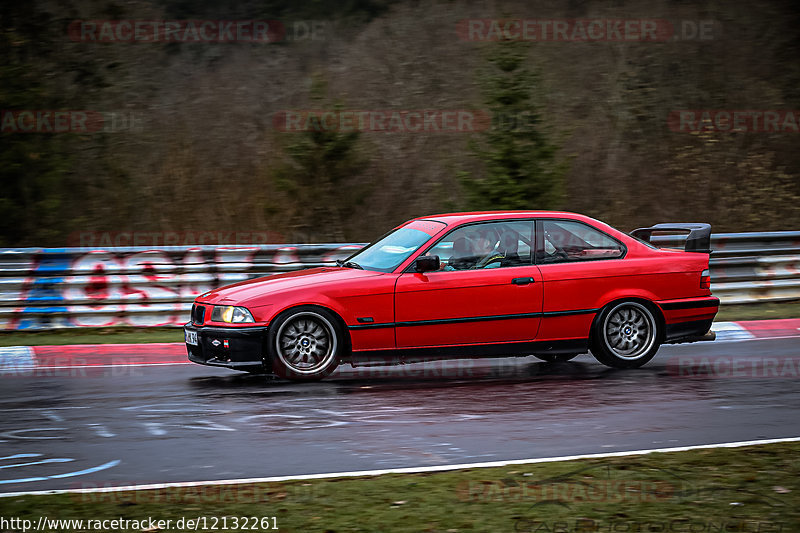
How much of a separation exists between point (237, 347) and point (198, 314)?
2.54 ft

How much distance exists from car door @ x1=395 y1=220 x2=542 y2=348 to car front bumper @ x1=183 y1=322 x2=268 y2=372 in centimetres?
127

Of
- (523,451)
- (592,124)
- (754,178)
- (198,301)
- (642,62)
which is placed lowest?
(523,451)

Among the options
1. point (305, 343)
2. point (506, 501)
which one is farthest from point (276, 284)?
point (506, 501)

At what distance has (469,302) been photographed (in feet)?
29.9

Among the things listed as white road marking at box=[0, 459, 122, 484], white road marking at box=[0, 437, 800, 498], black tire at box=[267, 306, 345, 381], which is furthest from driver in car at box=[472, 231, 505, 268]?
white road marking at box=[0, 459, 122, 484]

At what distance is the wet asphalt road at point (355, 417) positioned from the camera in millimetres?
6078

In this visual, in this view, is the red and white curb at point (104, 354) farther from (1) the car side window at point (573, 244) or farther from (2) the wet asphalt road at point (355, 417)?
(1) the car side window at point (573, 244)

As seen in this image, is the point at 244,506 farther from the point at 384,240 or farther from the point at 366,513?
the point at 384,240

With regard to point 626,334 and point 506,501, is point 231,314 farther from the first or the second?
point 506,501

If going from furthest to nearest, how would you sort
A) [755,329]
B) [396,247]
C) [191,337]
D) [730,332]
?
1. [755,329]
2. [730,332]
3. [396,247]
4. [191,337]

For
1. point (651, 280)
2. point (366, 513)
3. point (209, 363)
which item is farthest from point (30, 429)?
point (651, 280)

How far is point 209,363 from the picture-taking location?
9.01 meters

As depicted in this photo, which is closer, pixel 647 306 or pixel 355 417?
pixel 355 417

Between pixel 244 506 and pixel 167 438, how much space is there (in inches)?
80.7
